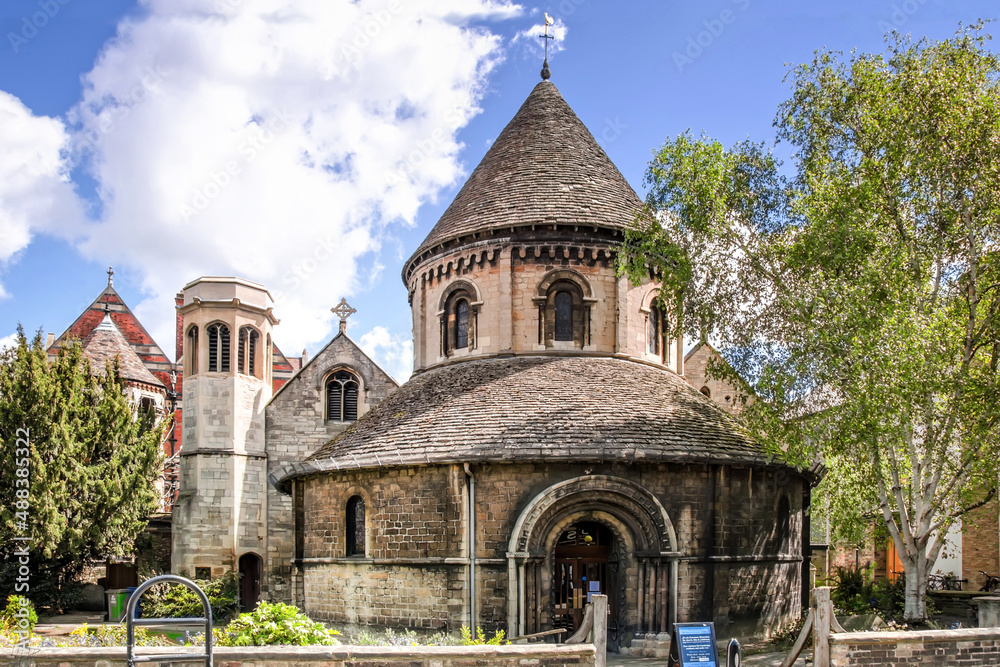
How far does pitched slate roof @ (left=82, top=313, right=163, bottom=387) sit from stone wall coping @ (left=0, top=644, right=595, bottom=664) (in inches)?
961

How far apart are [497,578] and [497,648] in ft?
18.8

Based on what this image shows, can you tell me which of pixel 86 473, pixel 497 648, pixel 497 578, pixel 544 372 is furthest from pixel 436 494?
pixel 86 473

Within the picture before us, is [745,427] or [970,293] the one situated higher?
[970,293]

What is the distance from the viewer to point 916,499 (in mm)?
17062

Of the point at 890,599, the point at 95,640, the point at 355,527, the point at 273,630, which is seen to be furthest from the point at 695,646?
the point at 890,599

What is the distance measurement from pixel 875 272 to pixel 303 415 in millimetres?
16842

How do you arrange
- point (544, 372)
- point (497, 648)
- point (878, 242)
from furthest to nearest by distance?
point (544, 372) < point (878, 242) < point (497, 648)

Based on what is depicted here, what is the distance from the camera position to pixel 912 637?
12133 mm

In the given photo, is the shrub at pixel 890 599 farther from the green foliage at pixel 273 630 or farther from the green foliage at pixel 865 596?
the green foliage at pixel 273 630

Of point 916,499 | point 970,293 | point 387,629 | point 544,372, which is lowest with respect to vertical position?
point 387,629

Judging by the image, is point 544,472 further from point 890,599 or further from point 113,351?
point 113,351

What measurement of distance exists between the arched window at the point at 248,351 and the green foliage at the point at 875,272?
540 inches

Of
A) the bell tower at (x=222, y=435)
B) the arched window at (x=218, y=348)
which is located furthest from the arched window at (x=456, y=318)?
the arched window at (x=218, y=348)

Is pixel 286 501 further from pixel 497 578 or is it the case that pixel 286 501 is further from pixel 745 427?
pixel 745 427
